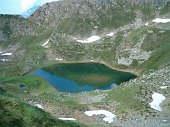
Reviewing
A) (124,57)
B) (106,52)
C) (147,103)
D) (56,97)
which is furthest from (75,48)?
(147,103)

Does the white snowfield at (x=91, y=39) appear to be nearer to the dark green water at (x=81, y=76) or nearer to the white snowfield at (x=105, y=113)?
the dark green water at (x=81, y=76)

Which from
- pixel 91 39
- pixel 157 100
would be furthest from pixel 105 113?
pixel 91 39

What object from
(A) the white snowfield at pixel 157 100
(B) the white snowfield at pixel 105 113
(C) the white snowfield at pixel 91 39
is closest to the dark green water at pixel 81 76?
(C) the white snowfield at pixel 91 39

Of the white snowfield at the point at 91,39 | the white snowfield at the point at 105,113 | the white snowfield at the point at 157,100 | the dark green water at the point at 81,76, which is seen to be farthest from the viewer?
the white snowfield at the point at 91,39

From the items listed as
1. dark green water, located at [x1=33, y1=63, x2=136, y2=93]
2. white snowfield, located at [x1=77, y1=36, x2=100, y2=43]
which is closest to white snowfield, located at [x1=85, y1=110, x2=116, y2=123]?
dark green water, located at [x1=33, y1=63, x2=136, y2=93]

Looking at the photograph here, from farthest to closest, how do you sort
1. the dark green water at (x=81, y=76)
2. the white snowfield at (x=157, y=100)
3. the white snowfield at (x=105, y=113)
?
the dark green water at (x=81, y=76)
the white snowfield at (x=157, y=100)
the white snowfield at (x=105, y=113)

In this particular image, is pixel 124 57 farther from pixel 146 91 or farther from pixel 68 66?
pixel 146 91

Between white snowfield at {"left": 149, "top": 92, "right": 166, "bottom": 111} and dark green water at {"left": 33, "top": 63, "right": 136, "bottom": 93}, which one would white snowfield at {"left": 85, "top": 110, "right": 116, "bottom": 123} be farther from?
dark green water at {"left": 33, "top": 63, "right": 136, "bottom": 93}
